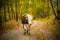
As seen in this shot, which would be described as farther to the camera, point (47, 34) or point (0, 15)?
point (0, 15)

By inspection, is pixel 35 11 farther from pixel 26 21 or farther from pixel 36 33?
pixel 36 33

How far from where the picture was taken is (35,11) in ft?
9.10

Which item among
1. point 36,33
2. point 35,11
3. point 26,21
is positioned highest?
point 35,11

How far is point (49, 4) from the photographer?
277 centimetres

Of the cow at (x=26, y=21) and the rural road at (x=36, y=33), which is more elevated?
the cow at (x=26, y=21)

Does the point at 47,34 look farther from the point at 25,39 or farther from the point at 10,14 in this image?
the point at 10,14

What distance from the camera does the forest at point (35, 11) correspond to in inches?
107

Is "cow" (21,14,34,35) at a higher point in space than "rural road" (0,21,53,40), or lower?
higher

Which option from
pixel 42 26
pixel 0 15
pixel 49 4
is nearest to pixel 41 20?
pixel 42 26

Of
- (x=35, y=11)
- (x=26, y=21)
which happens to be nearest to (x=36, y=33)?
(x=26, y=21)

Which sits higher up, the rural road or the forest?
the forest

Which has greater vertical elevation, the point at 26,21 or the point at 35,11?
the point at 35,11

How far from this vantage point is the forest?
273cm

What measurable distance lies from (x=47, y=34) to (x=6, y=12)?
80 cm
